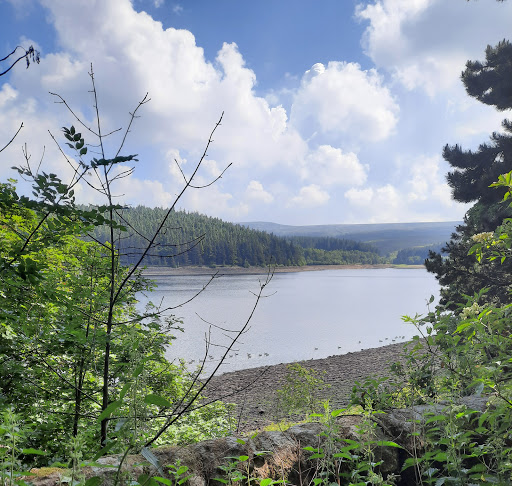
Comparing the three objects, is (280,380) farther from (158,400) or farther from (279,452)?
(158,400)

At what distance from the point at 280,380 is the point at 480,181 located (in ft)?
25.7

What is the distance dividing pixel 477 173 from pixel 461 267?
3188 mm

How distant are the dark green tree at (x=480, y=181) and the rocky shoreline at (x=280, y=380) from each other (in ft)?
9.91

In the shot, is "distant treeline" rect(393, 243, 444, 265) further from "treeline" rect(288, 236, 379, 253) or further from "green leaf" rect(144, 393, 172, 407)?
"green leaf" rect(144, 393, 172, 407)

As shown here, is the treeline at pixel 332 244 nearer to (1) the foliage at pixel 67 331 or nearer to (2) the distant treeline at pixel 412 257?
(2) the distant treeline at pixel 412 257

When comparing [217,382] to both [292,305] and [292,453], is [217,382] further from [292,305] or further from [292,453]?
[292,305]

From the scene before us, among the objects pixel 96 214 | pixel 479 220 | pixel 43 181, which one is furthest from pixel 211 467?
pixel 479 220

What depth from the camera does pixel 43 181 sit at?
210 cm

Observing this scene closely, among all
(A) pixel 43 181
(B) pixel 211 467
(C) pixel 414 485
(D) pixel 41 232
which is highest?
(A) pixel 43 181

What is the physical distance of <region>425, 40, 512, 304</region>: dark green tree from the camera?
10.8m

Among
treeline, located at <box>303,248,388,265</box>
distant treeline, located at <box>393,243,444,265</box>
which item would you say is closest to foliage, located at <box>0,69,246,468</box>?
treeline, located at <box>303,248,388,265</box>

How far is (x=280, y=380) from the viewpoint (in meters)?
9.78

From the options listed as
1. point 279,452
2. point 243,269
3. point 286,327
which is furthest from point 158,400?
point 243,269

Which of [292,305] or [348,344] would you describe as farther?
[292,305]
